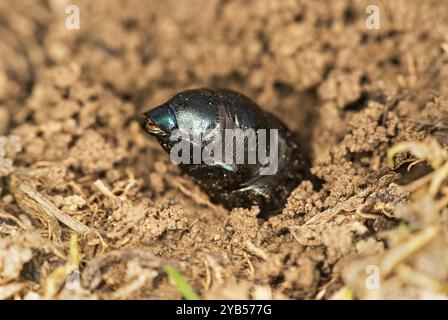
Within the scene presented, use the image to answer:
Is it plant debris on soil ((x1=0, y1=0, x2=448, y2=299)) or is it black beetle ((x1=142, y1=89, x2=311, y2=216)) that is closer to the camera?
plant debris on soil ((x1=0, y1=0, x2=448, y2=299))

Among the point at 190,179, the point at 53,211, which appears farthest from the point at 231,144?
the point at 53,211

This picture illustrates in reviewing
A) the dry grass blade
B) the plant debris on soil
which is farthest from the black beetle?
the dry grass blade

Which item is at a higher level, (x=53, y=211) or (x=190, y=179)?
(x=190, y=179)

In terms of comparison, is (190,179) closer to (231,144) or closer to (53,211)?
(231,144)

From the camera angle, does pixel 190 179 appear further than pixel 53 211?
Yes

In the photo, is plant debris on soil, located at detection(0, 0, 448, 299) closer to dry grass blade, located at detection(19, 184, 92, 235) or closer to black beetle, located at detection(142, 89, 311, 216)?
dry grass blade, located at detection(19, 184, 92, 235)
